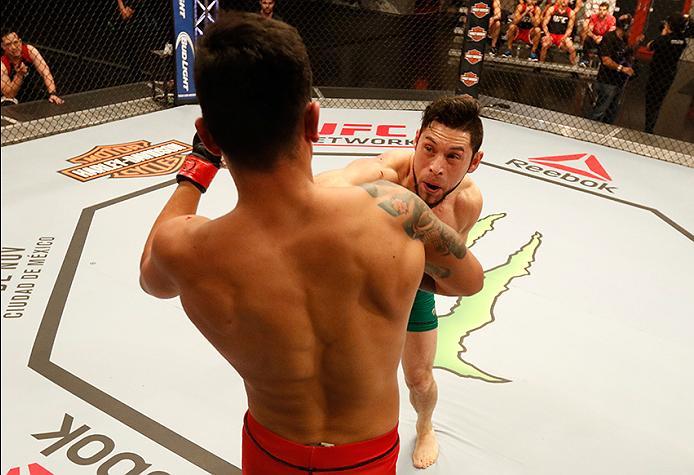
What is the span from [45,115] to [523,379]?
4.44 meters

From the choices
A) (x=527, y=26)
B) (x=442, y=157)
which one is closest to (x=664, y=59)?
(x=527, y=26)

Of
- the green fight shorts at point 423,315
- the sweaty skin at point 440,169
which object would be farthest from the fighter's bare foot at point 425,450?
the sweaty skin at point 440,169

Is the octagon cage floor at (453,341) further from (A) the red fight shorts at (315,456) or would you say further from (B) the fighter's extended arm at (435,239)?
(B) the fighter's extended arm at (435,239)

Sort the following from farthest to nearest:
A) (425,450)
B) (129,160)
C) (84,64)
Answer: (84,64) → (129,160) → (425,450)

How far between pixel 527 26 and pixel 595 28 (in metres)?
0.85

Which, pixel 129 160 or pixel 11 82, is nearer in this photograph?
pixel 129 160

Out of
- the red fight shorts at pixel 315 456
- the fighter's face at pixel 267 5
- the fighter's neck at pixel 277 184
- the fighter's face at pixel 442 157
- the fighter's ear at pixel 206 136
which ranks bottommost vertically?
the fighter's face at pixel 267 5

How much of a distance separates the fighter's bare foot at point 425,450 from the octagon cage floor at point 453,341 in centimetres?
3

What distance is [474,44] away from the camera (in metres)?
5.83

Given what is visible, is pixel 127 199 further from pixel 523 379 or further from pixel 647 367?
pixel 647 367

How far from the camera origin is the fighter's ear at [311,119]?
84 centimetres

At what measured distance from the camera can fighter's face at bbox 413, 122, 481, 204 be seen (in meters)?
1.73

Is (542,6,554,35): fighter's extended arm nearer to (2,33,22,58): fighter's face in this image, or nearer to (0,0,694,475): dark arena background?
(0,0,694,475): dark arena background

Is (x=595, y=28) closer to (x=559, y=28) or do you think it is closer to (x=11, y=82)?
(x=559, y=28)
